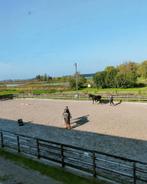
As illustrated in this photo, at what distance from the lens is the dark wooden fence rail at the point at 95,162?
848 cm

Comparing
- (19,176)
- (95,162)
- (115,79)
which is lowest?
(19,176)

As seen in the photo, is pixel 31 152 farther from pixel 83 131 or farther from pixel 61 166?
pixel 83 131

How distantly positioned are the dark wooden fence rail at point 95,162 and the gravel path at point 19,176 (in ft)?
3.63

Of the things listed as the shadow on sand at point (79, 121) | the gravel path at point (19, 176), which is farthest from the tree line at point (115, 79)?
the gravel path at point (19, 176)

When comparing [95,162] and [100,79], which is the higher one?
[100,79]

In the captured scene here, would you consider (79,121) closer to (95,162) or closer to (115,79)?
(95,162)

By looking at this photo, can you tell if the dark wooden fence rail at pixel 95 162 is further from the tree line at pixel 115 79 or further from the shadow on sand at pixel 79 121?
the tree line at pixel 115 79

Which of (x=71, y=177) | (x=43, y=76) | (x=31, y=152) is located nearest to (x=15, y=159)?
(x=31, y=152)

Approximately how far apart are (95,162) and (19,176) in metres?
2.53

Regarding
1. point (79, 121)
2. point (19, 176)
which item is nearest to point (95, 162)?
point (19, 176)

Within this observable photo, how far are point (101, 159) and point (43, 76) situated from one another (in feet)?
487

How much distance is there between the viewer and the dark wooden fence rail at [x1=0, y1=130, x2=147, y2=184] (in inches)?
334

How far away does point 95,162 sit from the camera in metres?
9.34

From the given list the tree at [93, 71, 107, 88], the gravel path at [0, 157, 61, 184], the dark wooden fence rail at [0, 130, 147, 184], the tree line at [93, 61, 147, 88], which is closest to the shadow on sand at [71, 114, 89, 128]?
the dark wooden fence rail at [0, 130, 147, 184]
